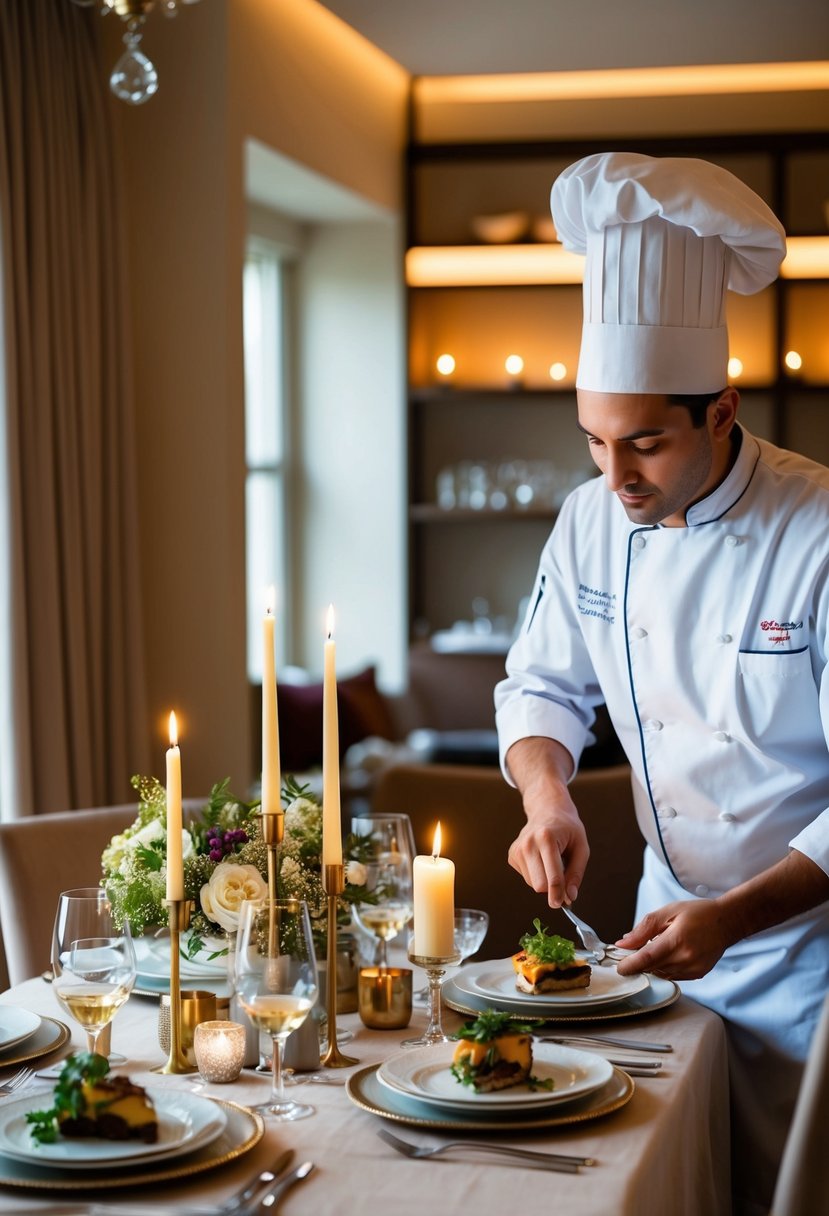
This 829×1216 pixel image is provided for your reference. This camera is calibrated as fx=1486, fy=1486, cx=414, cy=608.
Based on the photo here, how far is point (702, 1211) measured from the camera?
1.56 m

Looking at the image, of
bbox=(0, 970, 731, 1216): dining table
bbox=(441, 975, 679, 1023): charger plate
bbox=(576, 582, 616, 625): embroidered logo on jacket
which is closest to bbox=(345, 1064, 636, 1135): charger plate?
bbox=(0, 970, 731, 1216): dining table

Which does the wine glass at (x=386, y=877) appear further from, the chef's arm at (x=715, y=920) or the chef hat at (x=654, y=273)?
the chef hat at (x=654, y=273)

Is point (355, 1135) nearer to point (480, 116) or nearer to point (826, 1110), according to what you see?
point (826, 1110)

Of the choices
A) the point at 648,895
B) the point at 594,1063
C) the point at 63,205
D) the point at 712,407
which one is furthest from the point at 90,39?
the point at 594,1063

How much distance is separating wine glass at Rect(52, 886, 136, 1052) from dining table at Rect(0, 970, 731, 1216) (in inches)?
3.7

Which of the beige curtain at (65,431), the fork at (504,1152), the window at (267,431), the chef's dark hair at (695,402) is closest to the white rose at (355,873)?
the fork at (504,1152)

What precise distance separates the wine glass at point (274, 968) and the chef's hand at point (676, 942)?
396 mm

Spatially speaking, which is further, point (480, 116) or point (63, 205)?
point (480, 116)

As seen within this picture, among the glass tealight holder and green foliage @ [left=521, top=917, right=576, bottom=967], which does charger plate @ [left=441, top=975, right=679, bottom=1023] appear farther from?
the glass tealight holder

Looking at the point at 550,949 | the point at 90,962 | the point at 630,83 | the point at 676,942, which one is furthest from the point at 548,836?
the point at 630,83

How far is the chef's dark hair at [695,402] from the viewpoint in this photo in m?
1.91

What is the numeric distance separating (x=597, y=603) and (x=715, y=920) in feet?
1.90

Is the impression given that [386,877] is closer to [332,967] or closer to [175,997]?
[332,967]

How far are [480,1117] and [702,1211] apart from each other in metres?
0.38
